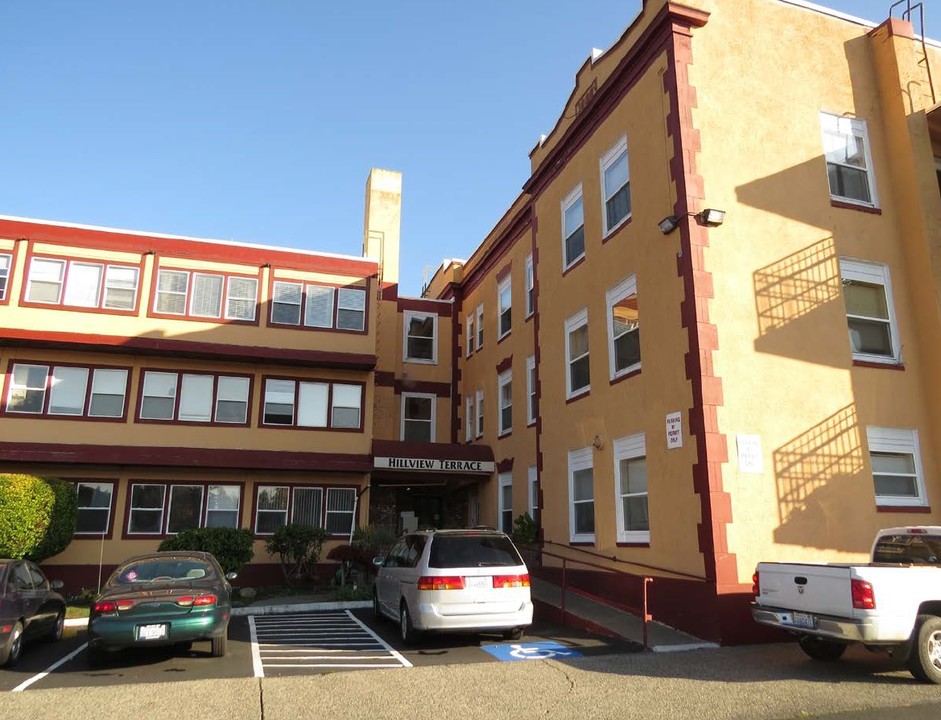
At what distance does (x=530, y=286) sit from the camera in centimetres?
2075

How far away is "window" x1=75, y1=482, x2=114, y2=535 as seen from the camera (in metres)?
19.1

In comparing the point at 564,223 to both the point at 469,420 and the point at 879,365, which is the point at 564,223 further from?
the point at 469,420

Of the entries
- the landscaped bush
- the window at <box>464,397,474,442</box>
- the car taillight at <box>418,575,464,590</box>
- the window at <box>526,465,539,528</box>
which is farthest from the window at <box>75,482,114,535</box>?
the car taillight at <box>418,575,464,590</box>

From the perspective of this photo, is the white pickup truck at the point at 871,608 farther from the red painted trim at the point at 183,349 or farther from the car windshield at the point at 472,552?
the red painted trim at the point at 183,349

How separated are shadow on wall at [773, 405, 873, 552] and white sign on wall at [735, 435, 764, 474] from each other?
1.20 feet

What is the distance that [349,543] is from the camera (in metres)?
20.2

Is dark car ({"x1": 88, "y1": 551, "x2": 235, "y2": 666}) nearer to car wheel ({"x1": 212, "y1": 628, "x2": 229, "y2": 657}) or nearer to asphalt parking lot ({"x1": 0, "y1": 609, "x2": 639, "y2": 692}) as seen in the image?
car wheel ({"x1": 212, "y1": 628, "x2": 229, "y2": 657})

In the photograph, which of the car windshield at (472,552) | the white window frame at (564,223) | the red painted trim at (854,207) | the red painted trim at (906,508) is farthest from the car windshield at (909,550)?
the white window frame at (564,223)

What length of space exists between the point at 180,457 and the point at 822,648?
16503 mm

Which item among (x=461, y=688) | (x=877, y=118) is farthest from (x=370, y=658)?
(x=877, y=118)

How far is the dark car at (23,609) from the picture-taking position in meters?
9.42

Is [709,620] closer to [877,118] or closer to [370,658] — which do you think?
[370,658]

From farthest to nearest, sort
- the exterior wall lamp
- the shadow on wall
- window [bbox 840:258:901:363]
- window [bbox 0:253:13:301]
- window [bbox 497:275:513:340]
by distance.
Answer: window [bbox 497:275:513:340], window [bbox 0:253:13:301], window [bbox 840:258:901:363], the exterior wall lamp, the shadow on wall

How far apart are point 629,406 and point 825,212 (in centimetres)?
535
